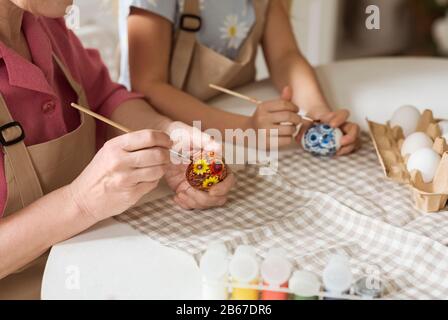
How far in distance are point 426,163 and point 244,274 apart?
1.31ft

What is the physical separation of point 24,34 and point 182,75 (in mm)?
400

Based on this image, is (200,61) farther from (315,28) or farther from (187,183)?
(315,28)

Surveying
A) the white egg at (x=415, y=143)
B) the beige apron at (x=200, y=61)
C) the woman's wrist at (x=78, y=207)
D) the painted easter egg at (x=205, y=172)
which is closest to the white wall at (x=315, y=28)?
the beige apron at (x=200, y=61)

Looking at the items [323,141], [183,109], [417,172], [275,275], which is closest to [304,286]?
[275,275]

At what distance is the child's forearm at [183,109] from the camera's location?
1.27 m

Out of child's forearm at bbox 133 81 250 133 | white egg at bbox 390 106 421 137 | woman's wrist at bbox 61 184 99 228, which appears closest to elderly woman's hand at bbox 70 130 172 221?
woman's wrist at bbox 61 184 99 228

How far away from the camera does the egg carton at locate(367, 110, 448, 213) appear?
0.96m

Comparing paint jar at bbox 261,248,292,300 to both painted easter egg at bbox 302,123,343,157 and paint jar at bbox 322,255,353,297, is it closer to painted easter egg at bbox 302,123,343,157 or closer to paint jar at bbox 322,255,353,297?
paint jar at bbox 322,255,353,297

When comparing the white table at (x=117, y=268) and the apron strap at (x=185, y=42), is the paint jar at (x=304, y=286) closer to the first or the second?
the white table at (x=117, y=268)

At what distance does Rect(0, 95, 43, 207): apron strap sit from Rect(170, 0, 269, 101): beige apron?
48 cm

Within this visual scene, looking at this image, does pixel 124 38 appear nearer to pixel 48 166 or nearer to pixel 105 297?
pixel 48 166

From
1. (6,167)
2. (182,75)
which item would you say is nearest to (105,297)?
(6,167)
